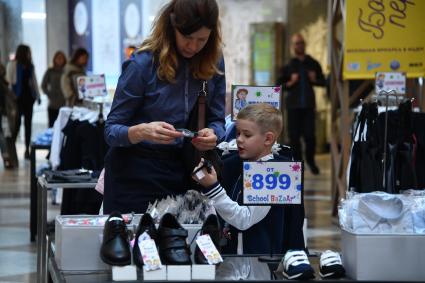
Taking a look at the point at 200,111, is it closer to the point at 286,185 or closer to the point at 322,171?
the point at 286,185

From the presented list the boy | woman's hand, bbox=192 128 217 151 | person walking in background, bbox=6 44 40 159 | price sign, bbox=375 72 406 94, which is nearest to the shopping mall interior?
person walking in background, bbox=6 44 40 159

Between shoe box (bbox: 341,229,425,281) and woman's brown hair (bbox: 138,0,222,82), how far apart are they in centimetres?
87

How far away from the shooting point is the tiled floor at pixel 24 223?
594 cm

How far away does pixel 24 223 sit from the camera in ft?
25.9

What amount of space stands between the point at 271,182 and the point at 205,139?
0.31 meters

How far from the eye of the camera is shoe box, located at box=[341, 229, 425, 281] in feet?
7.68

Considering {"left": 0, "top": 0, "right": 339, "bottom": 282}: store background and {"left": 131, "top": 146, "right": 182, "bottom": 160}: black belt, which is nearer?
{"left": 131, "top": 146, "right": 182, "bottom": 160}: black belt

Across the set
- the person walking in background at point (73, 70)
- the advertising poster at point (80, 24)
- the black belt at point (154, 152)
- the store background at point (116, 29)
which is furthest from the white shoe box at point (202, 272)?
the advertising poster at point (80, 24)

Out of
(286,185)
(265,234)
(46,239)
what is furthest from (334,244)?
(286,185)

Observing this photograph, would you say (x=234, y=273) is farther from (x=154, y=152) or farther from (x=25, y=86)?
(x=25, y=86)

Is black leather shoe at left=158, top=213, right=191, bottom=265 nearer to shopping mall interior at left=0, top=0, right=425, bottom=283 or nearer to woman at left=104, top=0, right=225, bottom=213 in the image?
woman at left=104, top=0, right=225, bottom=213

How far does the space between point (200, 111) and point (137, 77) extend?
241mm

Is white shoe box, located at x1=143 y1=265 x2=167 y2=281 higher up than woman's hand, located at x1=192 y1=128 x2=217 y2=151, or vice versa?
woman's hand, located at x1=192 y1=128 x2=217 y2=151

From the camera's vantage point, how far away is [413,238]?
93.4 inches
